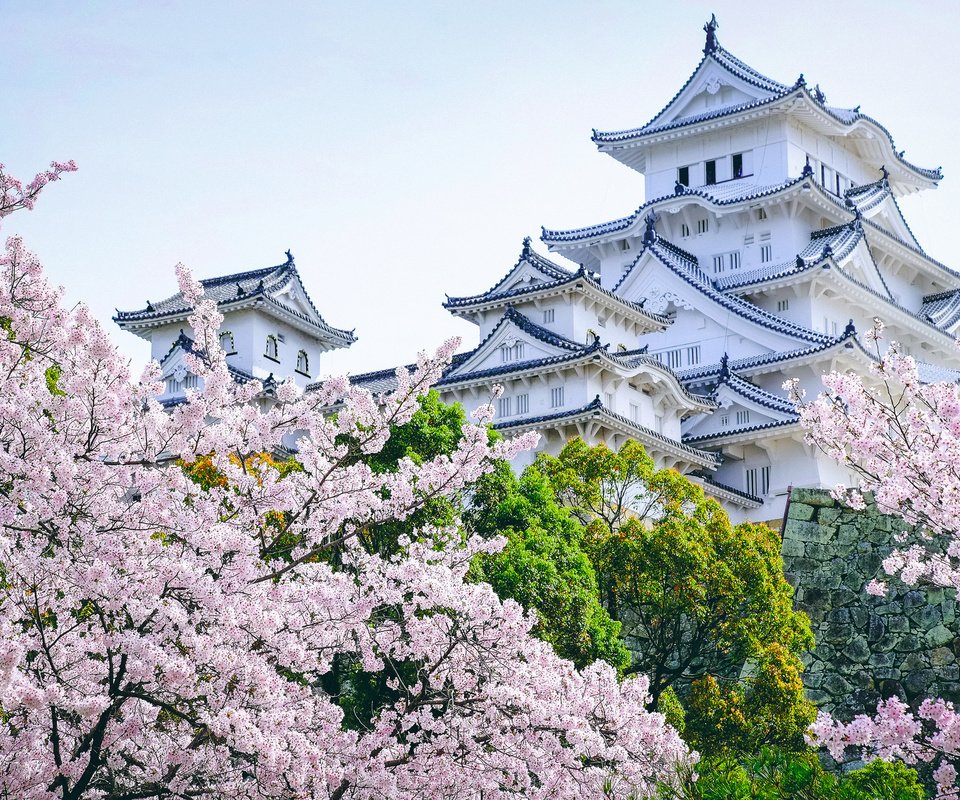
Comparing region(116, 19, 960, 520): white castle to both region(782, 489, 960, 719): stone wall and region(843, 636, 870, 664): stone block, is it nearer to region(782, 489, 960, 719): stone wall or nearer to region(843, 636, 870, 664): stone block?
region(782, 489, 960, 719): stone wall

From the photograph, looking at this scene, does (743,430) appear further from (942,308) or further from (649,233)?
(942,308)

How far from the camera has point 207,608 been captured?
10062 mm

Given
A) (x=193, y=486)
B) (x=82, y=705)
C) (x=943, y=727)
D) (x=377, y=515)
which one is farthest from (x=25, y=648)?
(x=943, y=727)

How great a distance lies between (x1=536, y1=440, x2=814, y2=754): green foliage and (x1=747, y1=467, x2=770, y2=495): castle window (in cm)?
1507

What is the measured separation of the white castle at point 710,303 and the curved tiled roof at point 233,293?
78 mm

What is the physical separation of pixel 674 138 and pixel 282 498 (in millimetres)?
40639

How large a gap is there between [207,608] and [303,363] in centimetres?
3863

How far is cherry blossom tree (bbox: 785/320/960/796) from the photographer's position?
10.1 metres

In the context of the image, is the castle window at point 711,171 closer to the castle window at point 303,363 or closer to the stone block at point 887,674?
the castle window at point 303,363

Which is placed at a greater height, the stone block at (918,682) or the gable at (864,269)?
the gable at (864,269)

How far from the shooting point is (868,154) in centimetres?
5222

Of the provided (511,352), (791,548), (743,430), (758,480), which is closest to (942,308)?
(758,480)

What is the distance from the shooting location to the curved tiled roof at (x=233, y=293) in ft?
150

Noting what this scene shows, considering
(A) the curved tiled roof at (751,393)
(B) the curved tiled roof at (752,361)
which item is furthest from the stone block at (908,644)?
(B) the curved tiled roof at (752,361)
